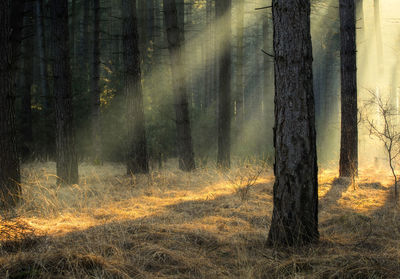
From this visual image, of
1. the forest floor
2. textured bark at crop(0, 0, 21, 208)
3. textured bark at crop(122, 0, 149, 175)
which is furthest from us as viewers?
textured bark at crop(122, 0, 149, 175)

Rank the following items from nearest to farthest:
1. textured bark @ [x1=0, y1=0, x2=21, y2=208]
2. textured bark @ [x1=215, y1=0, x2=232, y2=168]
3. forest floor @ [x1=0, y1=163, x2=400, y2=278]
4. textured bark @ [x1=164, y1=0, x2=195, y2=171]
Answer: forest floor @ [x1=0, y1=163, x2=400, y2=278] < textured bark @ [x1=0, y1=0, x2=21, y2=208] < textured bark @ [x1=164, y1=0, x2=195, y2=171] < textured bark @ [x1=215, y1=0, x2=232, y2=168]

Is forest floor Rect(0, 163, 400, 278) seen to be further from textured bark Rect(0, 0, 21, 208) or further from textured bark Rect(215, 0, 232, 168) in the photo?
textured bark Rect(215, 0, 232, 168)

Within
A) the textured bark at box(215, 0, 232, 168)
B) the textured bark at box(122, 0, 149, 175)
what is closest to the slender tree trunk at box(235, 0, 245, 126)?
the textured bark at box(215, 0, 232, 168)

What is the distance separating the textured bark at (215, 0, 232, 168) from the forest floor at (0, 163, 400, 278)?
4.09 meters

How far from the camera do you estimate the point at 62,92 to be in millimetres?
8453

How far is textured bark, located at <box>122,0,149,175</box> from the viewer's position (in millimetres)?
9688

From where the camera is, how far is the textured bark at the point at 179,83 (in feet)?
34.5

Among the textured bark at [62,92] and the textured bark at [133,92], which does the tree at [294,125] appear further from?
the textured bark at [133,92]

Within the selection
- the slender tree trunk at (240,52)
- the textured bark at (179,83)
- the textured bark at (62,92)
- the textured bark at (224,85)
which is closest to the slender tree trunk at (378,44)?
the slender tree trunk at (240,52)

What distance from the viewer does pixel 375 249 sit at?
3.95 meters

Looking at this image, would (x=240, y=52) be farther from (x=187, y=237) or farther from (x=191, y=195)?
(x=187, y=237)

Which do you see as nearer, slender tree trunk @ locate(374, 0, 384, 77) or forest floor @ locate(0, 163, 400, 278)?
forest floor @ locate(0, 163, 400, 278)

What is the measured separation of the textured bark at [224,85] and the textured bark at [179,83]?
1.31 metres

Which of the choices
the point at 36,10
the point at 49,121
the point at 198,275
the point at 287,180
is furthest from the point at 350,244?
the point at 36,10
